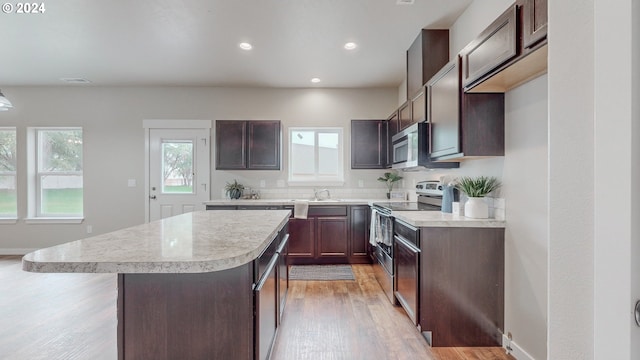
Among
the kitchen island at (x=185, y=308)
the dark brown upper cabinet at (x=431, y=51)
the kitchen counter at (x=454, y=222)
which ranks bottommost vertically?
the kitchen island at (x=185, y=308)

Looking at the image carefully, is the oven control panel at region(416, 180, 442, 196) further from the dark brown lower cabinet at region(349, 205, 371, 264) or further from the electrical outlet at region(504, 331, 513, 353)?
the electrical outlet at region(504, 331, 513, 353)

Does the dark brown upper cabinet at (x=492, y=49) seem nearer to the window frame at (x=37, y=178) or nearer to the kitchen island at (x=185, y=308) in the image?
the kitchen island at (x=185, y=308)

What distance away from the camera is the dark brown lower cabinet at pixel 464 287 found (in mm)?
2105

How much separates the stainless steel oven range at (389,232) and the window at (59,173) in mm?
4778

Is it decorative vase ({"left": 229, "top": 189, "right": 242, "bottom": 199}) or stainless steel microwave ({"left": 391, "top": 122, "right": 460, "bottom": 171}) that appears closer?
stainless steel microwave ({"left": 391, "top": 122, "right": 460, "bottom": 171})

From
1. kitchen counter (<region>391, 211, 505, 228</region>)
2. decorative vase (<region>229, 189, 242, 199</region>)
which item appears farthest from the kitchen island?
decorative vase (<region>229, 189, 242, 199</region>)

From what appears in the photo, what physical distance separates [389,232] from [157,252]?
7.26 feet

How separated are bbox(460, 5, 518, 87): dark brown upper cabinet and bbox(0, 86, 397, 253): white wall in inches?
112

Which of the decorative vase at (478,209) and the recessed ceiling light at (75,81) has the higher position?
the recessed ceiling light at (75,81)

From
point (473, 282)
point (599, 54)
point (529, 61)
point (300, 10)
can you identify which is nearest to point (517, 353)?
point (473, 282)

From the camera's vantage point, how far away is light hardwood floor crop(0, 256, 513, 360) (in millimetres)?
2070

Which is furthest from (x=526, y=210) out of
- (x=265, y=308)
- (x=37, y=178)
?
(x=37, y=178)

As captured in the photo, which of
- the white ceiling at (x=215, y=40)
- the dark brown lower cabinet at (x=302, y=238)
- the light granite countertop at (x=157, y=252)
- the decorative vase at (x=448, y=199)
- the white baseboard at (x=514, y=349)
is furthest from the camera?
the dark brown lower cabinet at (x=302, y=238)

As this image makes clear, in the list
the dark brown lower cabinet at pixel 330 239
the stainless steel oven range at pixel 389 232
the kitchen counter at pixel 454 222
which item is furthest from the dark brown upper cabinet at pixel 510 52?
the dark brown lower cabinet at pixel 330 239
